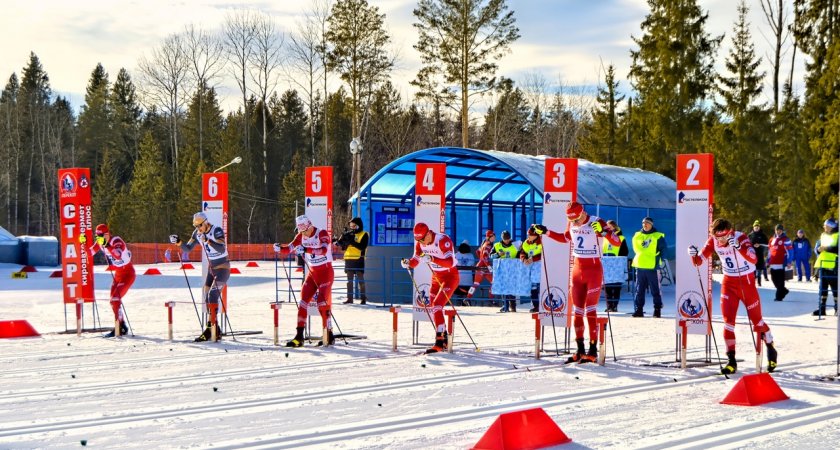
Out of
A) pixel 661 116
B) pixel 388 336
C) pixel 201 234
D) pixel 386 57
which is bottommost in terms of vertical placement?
pixel 388 336

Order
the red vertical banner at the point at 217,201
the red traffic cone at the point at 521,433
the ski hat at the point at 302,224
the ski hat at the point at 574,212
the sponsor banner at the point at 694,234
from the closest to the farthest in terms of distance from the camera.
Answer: the red traffic cone at the point at 521,433, the sponsor banner at the point at 694,234, the ski hat at the point at 574,212, the ski hat at the point at 302,224, the red vertical banner at the point at 217,201

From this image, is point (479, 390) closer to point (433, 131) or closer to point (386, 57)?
point (386, 57)

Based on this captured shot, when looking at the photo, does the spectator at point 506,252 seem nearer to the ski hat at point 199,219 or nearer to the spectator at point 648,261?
the spectator at point 648,261

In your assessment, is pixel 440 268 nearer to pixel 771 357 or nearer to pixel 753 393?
pixel 771 357

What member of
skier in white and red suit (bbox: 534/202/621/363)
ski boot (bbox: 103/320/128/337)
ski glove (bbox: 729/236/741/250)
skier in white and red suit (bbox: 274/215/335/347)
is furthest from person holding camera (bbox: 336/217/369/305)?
ski glove (bbox: 729/236/741/250)

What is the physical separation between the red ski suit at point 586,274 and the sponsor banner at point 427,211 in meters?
2.61

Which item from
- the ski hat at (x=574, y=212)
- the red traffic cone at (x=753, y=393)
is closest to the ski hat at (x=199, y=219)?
the ski hat at (x=574, y=212)

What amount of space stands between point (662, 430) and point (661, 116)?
137ft

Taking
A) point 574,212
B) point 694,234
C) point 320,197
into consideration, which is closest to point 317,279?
point 320,197

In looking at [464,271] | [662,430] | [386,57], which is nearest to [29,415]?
[662,430]

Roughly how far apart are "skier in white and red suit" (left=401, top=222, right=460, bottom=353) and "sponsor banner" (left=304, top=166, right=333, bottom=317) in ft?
6.85

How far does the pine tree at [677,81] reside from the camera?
155 feet

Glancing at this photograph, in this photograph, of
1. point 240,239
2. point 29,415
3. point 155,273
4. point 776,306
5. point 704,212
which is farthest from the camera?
point 240,239

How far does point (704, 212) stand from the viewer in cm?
1189
